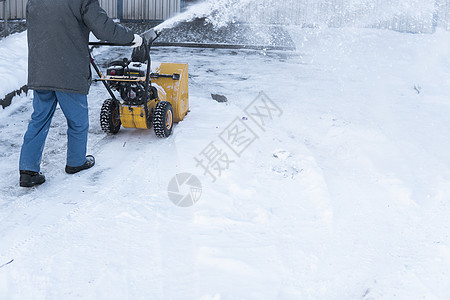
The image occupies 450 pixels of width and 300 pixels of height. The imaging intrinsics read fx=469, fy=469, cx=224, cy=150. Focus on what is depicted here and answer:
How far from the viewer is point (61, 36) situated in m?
3.57

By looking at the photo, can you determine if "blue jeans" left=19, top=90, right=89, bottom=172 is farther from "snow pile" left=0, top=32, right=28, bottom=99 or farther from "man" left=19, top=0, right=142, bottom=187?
"snow pile" left=0, top=32, right=28, bottom=99

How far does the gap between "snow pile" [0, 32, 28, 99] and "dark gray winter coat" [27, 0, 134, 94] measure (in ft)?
8.50

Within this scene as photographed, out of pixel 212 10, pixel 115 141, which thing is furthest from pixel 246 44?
pixel 115 141

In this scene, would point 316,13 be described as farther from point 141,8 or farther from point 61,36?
point 61,36

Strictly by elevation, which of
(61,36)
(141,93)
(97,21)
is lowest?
(141,93)

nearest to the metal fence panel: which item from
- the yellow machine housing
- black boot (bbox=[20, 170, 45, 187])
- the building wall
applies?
the building wall

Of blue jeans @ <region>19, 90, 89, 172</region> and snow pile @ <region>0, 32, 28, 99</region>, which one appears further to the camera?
snow pile @ <region>0, 32, 28, 99</region>

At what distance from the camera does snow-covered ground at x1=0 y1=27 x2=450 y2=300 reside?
2.62 metres

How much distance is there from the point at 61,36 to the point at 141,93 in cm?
116

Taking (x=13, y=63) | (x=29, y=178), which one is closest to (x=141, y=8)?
(x=13, y=63)

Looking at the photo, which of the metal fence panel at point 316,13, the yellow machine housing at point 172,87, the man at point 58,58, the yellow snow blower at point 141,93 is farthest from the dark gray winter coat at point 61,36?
the metal fence panel at point 316,13

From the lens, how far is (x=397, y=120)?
551 cm

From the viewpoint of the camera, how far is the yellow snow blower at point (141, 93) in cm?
444

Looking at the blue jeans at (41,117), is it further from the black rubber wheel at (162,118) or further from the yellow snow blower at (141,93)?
the black rubber wheel at (162,118)
